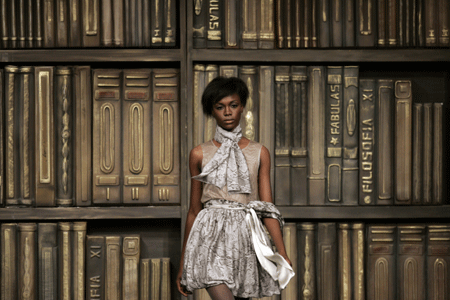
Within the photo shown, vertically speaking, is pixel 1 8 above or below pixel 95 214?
above

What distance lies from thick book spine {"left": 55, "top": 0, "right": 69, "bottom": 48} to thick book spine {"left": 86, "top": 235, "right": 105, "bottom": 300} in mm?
748

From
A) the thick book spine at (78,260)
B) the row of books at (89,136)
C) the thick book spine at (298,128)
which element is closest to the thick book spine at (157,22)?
the row of books at (89,136)

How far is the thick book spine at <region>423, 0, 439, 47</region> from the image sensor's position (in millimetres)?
1789

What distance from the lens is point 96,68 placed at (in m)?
1.89

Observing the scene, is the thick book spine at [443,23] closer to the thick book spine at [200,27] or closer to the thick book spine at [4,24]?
the thick book spine at [200,27]

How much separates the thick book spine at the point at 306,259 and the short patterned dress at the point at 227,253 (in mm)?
476

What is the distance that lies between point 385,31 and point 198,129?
0.82m

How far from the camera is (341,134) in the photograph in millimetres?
1786

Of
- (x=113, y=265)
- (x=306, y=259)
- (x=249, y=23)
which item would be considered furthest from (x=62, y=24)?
(x=306, y=259)

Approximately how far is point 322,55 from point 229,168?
697 mm

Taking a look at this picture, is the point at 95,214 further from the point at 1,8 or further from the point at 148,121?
the point at 1,8

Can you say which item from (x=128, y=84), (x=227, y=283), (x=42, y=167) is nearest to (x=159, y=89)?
(x=128, y=84)

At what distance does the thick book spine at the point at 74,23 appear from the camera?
1.76m

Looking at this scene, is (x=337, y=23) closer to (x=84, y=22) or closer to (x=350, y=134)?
(x=350, y=134)
